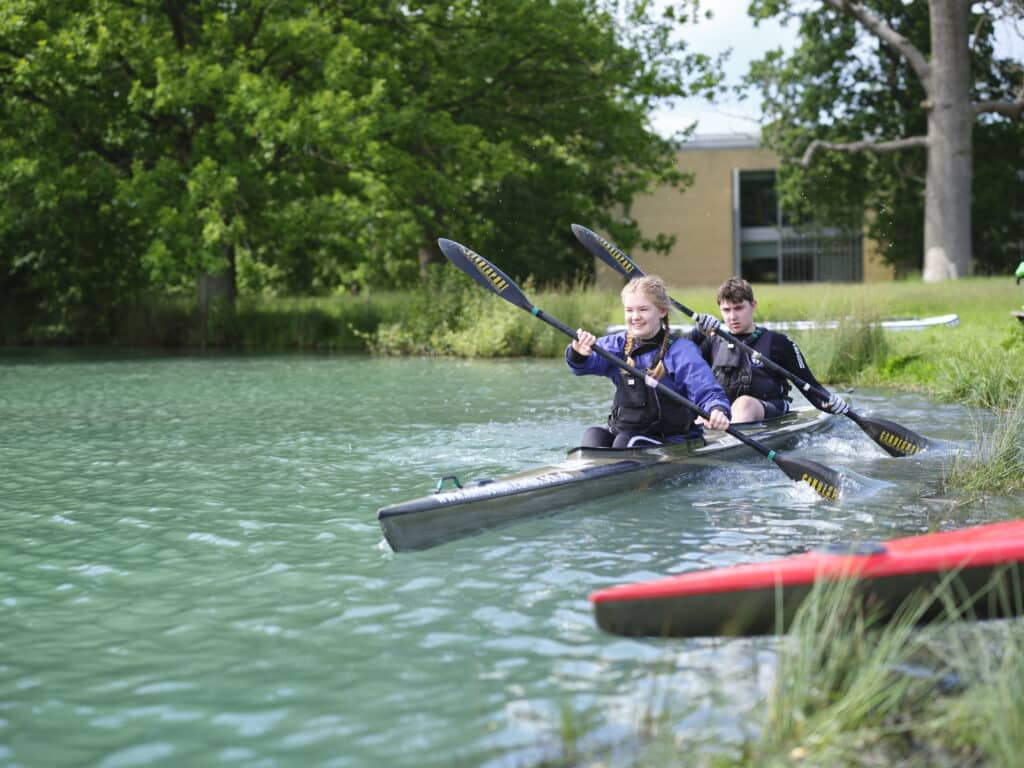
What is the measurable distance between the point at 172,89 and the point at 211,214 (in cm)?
227

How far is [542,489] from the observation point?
5.44m

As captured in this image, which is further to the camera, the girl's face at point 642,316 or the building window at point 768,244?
the building window at point 768,244

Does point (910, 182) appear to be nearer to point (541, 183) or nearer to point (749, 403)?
point (541, 183)

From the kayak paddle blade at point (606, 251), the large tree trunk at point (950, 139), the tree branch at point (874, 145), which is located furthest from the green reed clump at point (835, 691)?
the tree branch at point (874, 145)

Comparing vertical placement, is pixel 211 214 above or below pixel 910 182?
below

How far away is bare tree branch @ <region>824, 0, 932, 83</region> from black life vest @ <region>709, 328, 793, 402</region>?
17340 mm

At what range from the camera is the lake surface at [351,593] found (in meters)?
3.08

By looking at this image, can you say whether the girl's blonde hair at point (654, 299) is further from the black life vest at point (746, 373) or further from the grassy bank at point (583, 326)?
the grassy bank at point (583, 326)

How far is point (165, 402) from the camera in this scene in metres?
11.9

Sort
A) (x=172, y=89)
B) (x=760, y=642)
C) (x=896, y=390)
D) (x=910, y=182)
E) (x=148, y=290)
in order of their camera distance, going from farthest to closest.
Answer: (x=910, y=182), (x=148, y=290), (x=172, y=89), (x=896, y=390), (x=760, y=642)

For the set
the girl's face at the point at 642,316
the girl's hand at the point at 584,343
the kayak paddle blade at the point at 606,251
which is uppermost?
the kayak paddle blade at the point at 606,251

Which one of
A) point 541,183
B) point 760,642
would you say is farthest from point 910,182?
point 760,642

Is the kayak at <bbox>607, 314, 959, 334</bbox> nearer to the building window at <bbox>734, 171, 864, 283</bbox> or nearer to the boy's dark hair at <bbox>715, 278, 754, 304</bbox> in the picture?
the boy's dark hair at <bbox>715, 278, 754, 304</bbox>

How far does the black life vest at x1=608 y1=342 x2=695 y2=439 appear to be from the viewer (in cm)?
643
